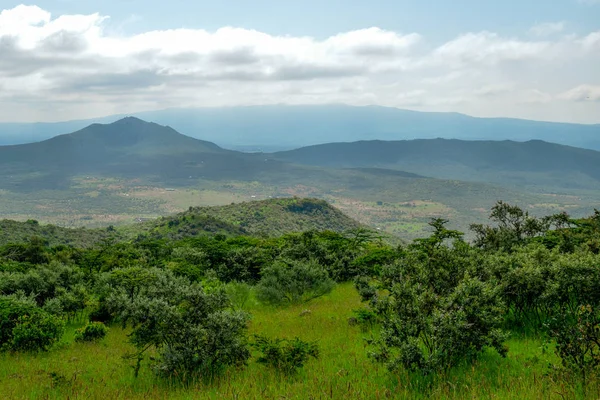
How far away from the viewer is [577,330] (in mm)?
7023

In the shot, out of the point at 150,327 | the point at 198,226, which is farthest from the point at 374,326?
the point at 198,226

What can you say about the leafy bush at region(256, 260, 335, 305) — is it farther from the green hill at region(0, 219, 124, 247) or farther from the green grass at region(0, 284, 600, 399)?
the green hill at region(0, 219, 124, 247)

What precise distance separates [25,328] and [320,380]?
36.8 feet

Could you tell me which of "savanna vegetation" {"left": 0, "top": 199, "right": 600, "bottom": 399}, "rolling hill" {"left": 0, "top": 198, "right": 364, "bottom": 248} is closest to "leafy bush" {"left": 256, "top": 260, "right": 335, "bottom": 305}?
"savanna vegetation" {"left": 0, "top": 199, "right": 600, "bottom": 399}

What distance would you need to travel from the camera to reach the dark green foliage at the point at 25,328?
14.5m

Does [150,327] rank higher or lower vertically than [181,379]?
higher

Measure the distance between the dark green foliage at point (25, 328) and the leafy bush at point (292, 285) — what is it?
10052 millimetres

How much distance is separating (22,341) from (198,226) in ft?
265

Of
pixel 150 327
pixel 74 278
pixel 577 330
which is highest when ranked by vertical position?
pixel 577 330

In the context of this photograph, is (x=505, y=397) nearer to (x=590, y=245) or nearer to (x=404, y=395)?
(x=404, y=395)

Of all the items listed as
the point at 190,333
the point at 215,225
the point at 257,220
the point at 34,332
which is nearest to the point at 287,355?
the point at 190,333

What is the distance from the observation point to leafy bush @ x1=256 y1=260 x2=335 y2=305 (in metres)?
22.9

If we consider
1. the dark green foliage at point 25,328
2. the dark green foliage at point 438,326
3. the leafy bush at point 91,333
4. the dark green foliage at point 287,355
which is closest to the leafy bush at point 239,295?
the leafy bush at point 91,333

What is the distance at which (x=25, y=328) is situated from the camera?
1456 cm
